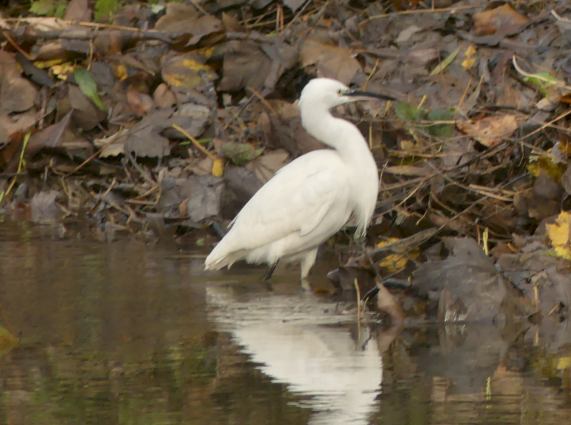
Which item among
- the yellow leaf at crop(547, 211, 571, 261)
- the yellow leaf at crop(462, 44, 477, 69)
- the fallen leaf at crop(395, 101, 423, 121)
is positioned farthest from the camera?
the yellow leaf at crop(462, 44, 477, 69)

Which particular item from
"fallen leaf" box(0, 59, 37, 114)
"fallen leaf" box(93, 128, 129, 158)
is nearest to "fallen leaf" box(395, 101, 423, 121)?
"fallen leaf" box(93, 128, 129, 158)

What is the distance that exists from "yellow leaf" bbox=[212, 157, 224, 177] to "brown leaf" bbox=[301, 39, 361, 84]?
3.96 ft

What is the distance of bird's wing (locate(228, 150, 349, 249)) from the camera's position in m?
10.1

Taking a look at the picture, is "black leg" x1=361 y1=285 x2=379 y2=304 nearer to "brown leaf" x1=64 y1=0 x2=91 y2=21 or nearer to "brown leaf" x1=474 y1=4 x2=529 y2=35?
"brown leaf" x1=474 y1=4 x2=529 y2=35

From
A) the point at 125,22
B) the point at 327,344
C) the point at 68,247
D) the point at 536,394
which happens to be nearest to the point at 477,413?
the point at 536,394

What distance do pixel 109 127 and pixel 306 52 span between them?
1776mm

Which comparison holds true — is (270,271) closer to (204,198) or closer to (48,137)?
(204,198)

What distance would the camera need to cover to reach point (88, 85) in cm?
1328

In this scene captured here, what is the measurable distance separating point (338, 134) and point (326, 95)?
331 mm

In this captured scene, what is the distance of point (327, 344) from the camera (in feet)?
25.5

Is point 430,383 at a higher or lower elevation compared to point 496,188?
lower

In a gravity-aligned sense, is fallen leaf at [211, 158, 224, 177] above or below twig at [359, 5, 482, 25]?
below

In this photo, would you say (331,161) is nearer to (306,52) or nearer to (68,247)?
(68,247)

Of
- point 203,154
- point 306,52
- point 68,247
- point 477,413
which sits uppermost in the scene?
point 306,52
